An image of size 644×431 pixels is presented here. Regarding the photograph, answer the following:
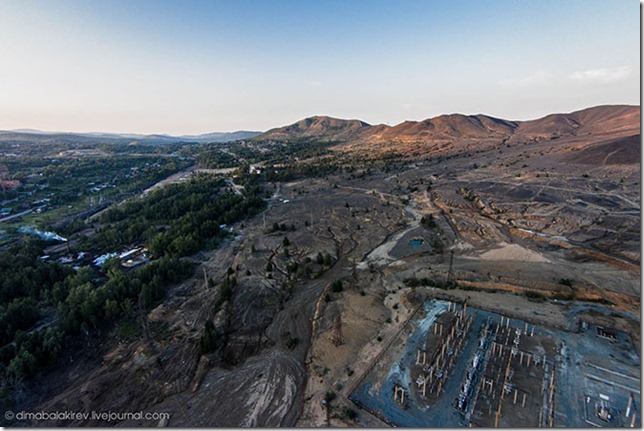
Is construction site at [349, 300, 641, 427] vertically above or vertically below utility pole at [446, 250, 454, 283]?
below

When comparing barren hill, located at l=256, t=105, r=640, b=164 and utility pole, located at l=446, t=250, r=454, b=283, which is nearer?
utility pole, located at l=446, t=250, r=454, b=283

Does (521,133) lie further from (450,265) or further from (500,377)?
(500,377)

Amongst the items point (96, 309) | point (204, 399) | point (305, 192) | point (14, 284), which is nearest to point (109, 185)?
point (305, 192)

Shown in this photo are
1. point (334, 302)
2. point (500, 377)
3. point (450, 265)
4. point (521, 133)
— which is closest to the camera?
point (500, 377)

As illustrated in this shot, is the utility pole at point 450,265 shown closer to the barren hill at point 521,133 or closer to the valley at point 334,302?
the valley at point 334,302

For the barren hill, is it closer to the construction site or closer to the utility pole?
the utility pole

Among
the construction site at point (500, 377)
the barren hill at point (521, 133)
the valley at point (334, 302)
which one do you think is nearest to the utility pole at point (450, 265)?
the valley at point (334, 302)

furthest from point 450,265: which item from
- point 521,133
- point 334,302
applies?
point 521,133

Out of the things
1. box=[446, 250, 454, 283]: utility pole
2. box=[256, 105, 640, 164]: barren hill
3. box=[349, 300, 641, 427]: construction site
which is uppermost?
box=[256, 105, 640, 164]: barren hill

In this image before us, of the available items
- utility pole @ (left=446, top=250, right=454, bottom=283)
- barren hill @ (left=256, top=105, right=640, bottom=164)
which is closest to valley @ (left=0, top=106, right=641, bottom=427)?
utility pole @ (left=446, top=250, right=454, bottom=283)
